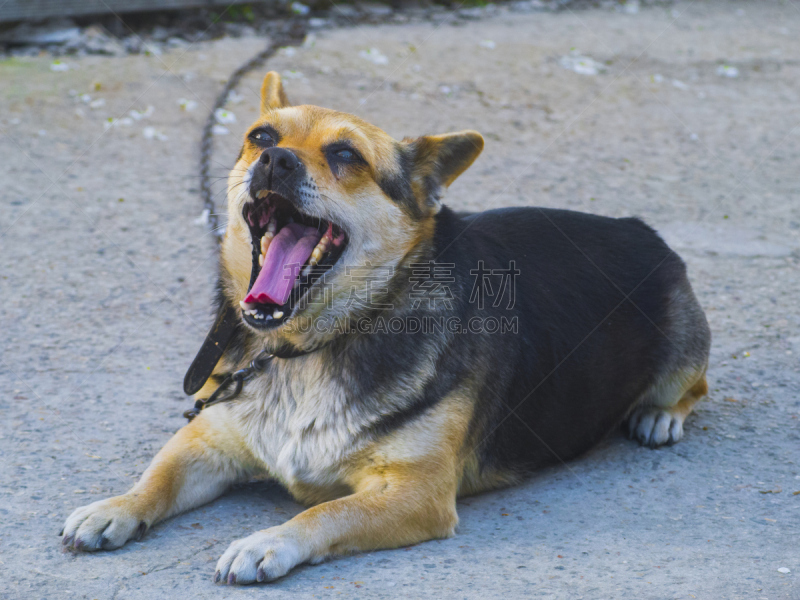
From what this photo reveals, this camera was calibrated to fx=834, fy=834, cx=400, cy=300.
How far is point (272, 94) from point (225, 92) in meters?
3.93

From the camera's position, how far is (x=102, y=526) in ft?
9.46

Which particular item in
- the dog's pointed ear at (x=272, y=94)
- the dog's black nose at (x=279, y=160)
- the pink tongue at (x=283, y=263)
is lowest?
the pink tongue at (x=283, y=263)

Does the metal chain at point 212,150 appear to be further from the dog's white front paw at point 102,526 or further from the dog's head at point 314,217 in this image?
the dog's white front paw at point 102,526

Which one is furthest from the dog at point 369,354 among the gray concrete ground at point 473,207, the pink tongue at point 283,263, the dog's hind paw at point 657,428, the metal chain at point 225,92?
the metal chain at point 225,92

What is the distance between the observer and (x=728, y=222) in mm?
6477

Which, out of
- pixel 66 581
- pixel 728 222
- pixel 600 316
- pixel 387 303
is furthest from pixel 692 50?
pixel 66 581

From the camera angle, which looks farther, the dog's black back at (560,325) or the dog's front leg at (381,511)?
the dog's black back at (560,325)

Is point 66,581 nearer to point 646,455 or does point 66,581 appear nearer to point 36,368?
point 36,368

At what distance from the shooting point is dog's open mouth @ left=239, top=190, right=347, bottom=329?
320cm

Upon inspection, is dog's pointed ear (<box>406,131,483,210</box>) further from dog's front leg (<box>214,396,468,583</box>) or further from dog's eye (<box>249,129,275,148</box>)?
dog's front leg (<box>214,396,468,583</box>)

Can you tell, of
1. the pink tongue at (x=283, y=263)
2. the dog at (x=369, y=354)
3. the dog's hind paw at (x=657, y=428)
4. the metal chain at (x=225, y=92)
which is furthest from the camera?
the metal chain at (x=225, y=92)

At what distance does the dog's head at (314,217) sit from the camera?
321 cm

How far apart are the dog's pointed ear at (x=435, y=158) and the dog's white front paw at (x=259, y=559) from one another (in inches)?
59.7

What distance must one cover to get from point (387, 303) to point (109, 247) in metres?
2.96
